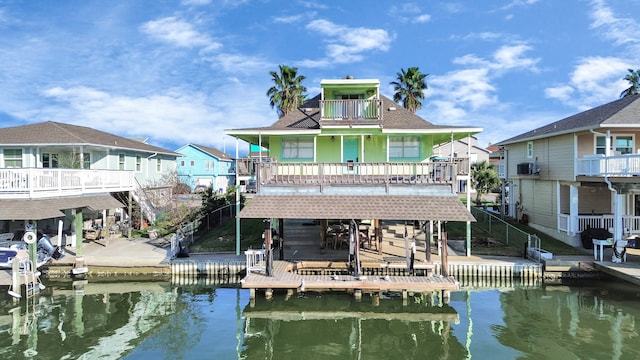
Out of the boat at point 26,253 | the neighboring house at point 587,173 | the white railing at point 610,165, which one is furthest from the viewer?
the neighboring house at point 587,173

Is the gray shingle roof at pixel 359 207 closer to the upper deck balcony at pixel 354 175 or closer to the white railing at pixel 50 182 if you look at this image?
the upper deck balcony at pixel 354 175

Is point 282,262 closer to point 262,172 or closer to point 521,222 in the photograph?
point 262,172

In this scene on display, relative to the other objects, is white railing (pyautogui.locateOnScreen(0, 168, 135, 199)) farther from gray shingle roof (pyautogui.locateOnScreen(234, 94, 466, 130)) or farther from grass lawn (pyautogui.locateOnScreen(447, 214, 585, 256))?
grass lawn (pyautogui.locateOnScreen(447, 214, 585, 256))

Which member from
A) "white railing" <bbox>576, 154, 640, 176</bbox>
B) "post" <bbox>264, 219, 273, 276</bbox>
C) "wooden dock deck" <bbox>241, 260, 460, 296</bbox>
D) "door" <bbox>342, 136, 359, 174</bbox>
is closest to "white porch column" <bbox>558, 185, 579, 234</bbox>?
"white railing" <bbox>576, 154, 640, 176</bbox>

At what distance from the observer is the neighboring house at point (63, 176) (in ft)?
53.4

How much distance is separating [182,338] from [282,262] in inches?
236

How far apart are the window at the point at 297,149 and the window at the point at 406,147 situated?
467 cm

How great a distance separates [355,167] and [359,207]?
452 cm

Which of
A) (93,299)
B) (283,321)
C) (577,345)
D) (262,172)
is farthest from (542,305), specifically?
(93,299)

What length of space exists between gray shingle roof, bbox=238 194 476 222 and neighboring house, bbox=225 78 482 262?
37mm

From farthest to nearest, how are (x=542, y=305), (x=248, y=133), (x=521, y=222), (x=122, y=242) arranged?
(x=521, y=222)
(x=122, y=242)
(x=248, y=133)
(x=542, y=305)

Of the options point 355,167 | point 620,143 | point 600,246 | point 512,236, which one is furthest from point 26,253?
point 620,143

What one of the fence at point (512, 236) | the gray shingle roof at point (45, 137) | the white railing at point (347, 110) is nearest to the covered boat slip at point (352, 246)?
the fence at point (512, 236)

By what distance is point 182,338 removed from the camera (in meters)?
12.3
